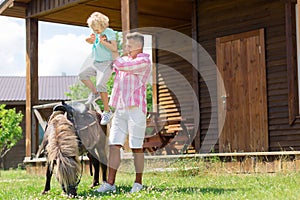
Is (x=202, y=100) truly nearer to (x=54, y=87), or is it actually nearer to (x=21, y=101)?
(x=21, y=101)

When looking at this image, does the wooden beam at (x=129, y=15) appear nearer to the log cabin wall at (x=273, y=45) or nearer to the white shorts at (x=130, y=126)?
the log cabin wall at (x=273, y=45)

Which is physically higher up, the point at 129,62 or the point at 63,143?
the point at 129,62

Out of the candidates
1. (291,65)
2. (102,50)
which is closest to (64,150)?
(102,50)

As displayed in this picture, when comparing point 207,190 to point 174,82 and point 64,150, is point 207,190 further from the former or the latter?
point 174,82

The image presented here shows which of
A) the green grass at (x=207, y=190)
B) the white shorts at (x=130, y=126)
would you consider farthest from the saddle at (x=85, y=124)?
the green grass at (x=207, y=190)

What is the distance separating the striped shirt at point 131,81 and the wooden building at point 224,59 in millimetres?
2902

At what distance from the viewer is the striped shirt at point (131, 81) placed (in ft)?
21.8

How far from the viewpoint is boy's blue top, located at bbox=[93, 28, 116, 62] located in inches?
273

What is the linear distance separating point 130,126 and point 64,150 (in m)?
0.85

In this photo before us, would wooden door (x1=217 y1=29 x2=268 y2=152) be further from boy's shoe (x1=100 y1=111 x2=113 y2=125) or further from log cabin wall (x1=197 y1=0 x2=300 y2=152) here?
boy's shoe (x1=100 y1=111 x2=113 y2=125)

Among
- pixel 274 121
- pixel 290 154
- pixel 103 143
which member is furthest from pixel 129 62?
pixel 274 121

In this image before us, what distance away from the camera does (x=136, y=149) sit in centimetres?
673

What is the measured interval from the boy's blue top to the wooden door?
468 cm

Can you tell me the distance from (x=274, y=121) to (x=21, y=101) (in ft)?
58.5
